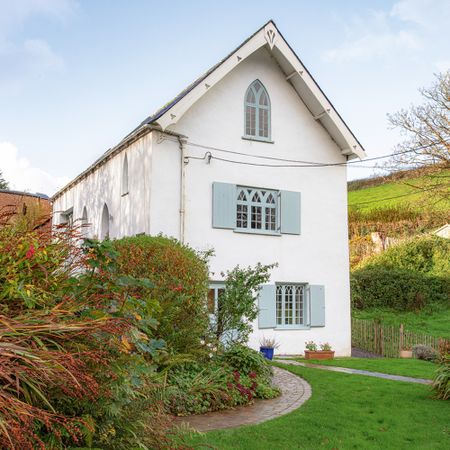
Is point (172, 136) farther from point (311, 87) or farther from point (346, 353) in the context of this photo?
point (346, 353)

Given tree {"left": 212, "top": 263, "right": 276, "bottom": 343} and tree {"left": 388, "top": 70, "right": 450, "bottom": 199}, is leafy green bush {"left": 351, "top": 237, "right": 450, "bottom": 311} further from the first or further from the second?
tree {"left": 212, "top": 263, "right": 276, "bottom": 343}

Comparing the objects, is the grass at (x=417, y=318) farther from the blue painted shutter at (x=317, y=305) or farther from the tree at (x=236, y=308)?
the tree at (x=236, y=308)

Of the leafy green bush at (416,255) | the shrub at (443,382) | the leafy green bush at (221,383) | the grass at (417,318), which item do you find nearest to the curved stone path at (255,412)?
the leafy green bush at (221,383)

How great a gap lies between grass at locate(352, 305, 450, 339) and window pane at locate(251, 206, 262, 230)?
7784 millimetres

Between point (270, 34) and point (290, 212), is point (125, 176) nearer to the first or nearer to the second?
point (290, 212)

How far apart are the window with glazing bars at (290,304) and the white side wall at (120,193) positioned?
5.05 metres

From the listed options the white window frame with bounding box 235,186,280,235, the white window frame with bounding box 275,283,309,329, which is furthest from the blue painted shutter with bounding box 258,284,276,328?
the white window frame with bounding box 235,186,280,235

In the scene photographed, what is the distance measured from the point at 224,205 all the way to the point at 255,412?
8991mm

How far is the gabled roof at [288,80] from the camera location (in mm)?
15414

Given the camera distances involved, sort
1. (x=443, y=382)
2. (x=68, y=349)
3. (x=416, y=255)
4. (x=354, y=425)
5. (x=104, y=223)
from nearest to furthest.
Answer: (x=68, y=349) < (x=354, y=425) < (x=443, y=382) < (x=104, y=223) < (x=416, y=255)

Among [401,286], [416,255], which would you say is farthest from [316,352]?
[416,255]

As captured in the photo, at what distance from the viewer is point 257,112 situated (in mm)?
17812

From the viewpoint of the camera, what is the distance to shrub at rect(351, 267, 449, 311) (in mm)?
25203

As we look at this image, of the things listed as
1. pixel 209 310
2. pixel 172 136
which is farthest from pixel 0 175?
pixel 209 310
